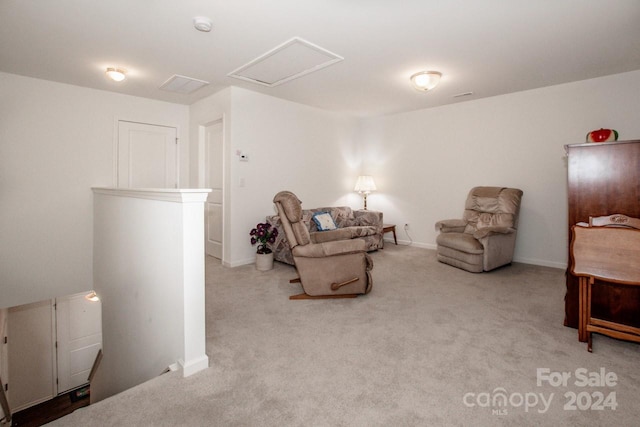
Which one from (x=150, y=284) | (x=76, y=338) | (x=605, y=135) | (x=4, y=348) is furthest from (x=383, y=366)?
(x=76, y=338)

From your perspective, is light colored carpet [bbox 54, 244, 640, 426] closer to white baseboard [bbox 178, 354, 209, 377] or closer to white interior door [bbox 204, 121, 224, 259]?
white baseboard [bbox 178, 354, 209, 377]

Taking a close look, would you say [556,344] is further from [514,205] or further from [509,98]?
[509,98]

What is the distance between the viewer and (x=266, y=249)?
163 inches

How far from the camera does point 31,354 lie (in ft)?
14.6

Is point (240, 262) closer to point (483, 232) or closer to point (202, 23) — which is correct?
point (202, 23)

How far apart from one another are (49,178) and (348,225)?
4.12m

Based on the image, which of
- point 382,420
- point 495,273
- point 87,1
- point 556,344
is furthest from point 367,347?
point 87,1

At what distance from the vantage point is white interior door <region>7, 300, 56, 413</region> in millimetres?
4305

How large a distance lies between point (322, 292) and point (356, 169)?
3731 mm

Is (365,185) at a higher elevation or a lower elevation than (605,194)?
higher

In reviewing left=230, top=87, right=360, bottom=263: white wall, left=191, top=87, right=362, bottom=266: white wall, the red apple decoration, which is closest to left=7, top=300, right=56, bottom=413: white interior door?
left=191, top=87, right=362, bottom=266: white wall

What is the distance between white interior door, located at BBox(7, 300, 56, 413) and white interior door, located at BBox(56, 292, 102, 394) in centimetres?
10

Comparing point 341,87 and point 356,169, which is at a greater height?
point 341,87

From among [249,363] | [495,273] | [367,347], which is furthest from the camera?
[495,273]
